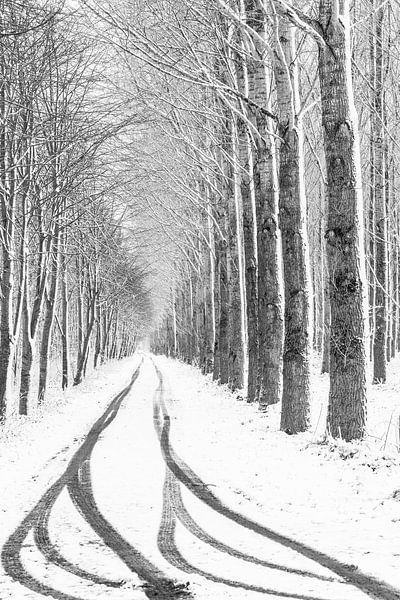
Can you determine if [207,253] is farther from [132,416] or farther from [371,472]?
[371,472]

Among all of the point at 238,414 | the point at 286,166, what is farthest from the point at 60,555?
the point at 238,414

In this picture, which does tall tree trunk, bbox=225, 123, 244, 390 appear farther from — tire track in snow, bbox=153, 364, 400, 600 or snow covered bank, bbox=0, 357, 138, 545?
tire track in snow, bbox=153, 364, 400, 600

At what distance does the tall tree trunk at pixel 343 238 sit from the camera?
8.50m

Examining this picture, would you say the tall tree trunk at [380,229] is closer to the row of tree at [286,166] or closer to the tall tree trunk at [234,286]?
the row of tree at [286,166]

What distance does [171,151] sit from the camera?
72.3 feet

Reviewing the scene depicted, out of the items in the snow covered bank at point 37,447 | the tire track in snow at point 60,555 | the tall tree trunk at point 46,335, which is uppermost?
the tall tree trunk at point 46,335

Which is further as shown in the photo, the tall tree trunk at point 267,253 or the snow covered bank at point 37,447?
the tall tree trunk at point 267,253

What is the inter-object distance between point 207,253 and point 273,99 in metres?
12.6

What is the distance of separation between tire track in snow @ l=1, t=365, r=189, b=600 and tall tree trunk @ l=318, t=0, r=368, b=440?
3.78 m

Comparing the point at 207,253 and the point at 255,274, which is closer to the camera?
the point at 255,274

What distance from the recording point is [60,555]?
16.2 ft

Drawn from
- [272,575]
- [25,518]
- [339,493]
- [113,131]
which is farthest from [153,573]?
[113,131]

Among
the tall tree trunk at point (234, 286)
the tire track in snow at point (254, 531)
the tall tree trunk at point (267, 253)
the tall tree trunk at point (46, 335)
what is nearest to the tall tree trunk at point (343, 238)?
the tire track in snow at point (254, 531)

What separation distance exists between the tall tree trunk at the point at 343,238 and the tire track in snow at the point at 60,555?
378 centimetres
